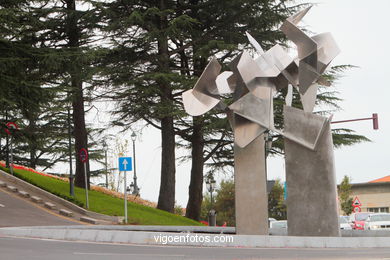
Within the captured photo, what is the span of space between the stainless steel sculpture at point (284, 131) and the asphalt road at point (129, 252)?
3.35 m

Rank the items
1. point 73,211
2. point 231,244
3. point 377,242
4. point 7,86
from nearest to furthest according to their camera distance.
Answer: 1. point 231,244
2. point 377,242
3. point 7,86
4. point 73,211

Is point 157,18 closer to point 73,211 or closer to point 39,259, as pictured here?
point 73,211

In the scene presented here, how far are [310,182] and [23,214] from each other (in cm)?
1222

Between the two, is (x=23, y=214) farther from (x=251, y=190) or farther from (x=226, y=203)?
(x=226, y=203)

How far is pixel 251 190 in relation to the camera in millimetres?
20141

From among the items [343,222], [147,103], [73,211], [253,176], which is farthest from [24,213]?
[343,222]

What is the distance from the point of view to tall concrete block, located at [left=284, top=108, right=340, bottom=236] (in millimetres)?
19391

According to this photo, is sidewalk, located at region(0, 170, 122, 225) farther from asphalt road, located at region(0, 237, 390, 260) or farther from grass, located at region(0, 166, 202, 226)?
asphalt road, located at region(0, 237, 390, 260)

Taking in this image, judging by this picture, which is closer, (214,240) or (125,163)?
(214,240)

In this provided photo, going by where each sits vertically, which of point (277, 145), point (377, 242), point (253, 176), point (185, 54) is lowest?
point (377, 242)

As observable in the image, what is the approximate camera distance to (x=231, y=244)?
16.9m

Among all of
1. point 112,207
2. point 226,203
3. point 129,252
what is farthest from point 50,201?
point 226,203

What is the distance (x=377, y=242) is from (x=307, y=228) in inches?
88.8

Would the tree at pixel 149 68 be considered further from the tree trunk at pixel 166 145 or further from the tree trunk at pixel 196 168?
the tree trunk at pixel 196 168
